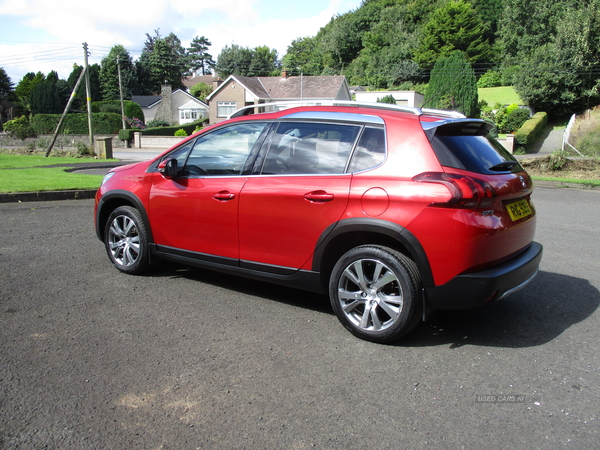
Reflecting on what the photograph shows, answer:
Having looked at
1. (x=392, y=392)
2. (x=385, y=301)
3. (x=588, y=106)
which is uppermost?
(x=588, y=106)

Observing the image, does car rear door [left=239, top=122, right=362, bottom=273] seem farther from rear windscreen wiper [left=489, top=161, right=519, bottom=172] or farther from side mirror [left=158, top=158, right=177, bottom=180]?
rear windscreen wiper [left=489, top=161, right=519, bottom=172]

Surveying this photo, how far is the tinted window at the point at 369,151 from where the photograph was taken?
3867 mm

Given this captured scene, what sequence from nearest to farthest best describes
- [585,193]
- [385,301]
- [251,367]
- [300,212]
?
[251,367]
[385,301]
[300,212]
[585,193]

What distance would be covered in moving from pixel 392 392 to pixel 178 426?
1.33 m

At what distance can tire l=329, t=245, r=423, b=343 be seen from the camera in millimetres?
3637

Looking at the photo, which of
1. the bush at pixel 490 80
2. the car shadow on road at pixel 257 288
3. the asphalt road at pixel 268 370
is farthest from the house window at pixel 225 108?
the asphalt road at pixel 268 370

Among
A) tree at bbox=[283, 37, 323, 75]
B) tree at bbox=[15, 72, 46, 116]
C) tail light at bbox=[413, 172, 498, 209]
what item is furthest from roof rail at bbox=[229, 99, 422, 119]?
tree at bbox=[283, 37, 323, 75]

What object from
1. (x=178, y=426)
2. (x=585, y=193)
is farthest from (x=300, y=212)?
(x=585, y=193)

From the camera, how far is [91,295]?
15.8 ft

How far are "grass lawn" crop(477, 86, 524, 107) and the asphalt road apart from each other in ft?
182

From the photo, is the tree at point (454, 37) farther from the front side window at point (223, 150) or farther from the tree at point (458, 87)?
the front side window at point (223, 150)

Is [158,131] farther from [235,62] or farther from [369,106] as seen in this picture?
[235,62]

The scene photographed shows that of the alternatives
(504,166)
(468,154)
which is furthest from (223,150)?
(504,166)

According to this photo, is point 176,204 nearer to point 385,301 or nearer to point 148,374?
point 148,374
